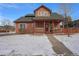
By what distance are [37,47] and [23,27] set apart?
0.94 m

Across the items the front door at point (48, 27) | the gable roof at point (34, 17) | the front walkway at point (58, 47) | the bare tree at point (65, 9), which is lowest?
the front walkway at point (58, 47)

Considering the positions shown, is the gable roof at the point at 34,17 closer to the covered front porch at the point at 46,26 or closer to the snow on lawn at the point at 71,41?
the covered front porch at the point at 46,26

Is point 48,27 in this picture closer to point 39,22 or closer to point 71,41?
point 39,22

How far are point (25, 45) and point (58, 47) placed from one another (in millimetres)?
996

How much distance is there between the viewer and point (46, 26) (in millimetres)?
7254

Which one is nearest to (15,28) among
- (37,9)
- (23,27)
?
(23,27)

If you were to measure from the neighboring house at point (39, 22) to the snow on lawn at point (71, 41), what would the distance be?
36 centimetres

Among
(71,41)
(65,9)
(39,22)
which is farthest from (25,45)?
(65,9)

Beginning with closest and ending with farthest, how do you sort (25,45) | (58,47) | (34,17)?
(58,47), (25,45), (34,17)

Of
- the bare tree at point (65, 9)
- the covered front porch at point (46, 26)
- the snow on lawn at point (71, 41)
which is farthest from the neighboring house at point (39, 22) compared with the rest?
the snow on lawn at point (71, 41)

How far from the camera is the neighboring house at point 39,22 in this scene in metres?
7.11

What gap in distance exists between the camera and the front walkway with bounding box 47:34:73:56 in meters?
6.61

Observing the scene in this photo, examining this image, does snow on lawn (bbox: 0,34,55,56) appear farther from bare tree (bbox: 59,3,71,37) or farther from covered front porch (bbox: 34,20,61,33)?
bare tree (bbox: 59,3,71,37)

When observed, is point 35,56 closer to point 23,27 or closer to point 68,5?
point 23,27
